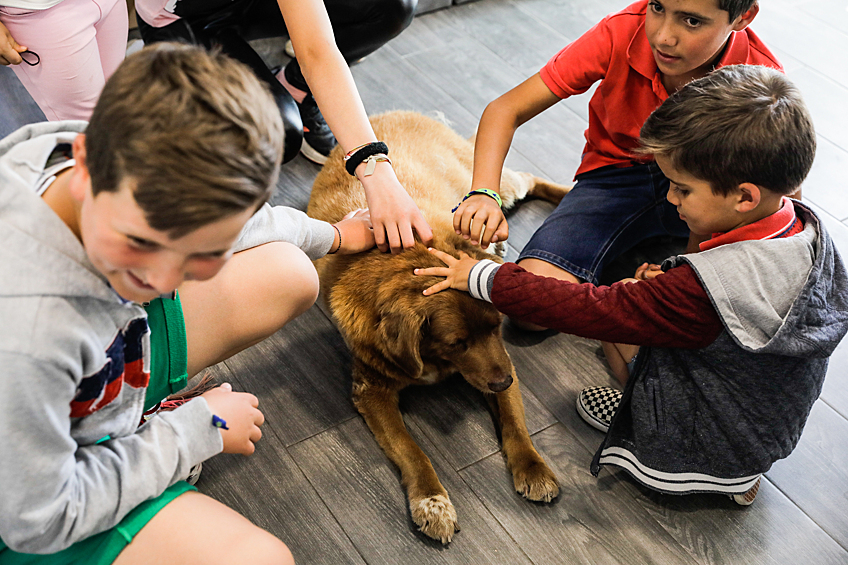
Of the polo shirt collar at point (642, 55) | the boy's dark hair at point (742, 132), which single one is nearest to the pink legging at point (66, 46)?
the polo shirt collar at point (642, 55)

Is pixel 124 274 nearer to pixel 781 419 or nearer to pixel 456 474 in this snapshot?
pixel 456 474

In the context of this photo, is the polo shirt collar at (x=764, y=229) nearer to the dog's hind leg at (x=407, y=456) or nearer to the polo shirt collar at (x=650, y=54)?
the polo shirt collar at (x=650, y=54)

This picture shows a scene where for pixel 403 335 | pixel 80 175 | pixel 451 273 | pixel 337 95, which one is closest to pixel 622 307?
pixel 451 273

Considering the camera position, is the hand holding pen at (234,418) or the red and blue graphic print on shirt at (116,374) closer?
the red and blue graphic print on shirt at (116,374)

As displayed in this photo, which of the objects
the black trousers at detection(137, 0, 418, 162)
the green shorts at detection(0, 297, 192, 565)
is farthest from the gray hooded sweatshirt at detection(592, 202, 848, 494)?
the black trousers at detection(137, 0, 418, 162)

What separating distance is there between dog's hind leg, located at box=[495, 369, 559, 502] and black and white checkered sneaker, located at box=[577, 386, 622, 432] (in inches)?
7.4

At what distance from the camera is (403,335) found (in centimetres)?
172

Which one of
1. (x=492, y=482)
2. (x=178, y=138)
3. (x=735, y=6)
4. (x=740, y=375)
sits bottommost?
(x=492, y=482)

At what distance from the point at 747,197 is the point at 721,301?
0.25m

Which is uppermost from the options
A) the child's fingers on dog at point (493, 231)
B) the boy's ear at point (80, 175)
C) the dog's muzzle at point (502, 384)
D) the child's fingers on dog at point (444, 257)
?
the boy's ear at point (80, 175)

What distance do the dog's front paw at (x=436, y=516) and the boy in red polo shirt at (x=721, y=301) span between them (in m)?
0.41

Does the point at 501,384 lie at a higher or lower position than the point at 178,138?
lower

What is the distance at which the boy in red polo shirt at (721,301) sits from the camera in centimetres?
146

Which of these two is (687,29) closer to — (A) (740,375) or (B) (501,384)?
(A) (740,375)
